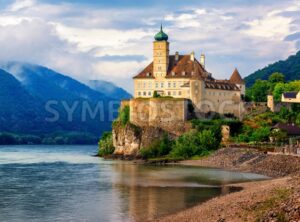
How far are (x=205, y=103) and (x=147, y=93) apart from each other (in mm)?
9566

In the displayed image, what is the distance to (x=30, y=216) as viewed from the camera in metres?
35.3

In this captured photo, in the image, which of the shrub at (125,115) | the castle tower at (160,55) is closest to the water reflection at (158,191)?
the shrub at (125,115)

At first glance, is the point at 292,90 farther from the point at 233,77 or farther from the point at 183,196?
the point at 183,196

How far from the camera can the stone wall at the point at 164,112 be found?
84.3 meters

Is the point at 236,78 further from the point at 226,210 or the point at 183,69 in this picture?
the point at 226,210

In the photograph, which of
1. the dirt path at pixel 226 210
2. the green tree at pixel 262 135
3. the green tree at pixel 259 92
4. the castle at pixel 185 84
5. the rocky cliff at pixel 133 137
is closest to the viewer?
the dirt path at pixel 226 210

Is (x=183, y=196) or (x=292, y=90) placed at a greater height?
(x=292, y=90)

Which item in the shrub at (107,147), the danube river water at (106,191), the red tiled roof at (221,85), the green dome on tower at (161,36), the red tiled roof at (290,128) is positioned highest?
the green dome on tower at (161,36)

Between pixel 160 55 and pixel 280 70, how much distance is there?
10644 centimetres

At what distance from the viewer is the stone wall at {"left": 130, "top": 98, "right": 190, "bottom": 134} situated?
84.3 meters

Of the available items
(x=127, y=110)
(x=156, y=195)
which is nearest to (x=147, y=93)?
(x=127, y=110)

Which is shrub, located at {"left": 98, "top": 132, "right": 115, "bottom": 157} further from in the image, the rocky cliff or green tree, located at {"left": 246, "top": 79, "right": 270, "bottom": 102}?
green tree, located at {"left": 246, "top": 79, "right": 270, "bottom": 102}

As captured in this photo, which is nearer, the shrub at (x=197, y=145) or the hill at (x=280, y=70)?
the shrub at (x=197, y=145)

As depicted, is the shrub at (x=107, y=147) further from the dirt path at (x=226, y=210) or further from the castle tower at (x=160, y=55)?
the dirt path at (x=226, y=210)
